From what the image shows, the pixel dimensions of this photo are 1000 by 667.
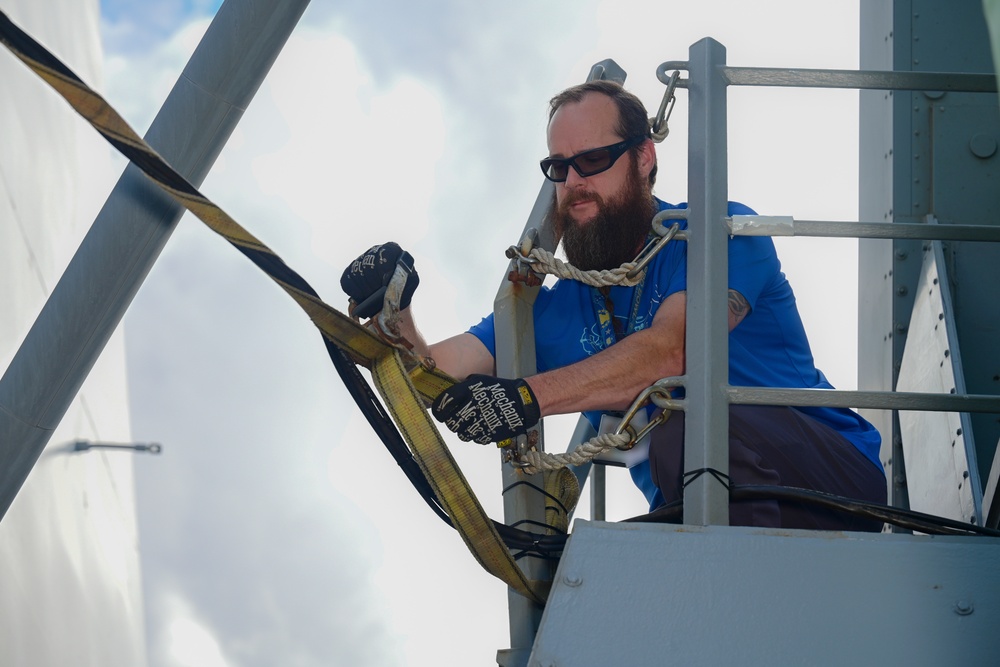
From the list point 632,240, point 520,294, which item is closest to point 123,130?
point 520,294

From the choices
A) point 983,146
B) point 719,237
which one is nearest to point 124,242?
point 719,237

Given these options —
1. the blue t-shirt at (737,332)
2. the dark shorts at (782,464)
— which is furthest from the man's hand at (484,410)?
the blue t-shirt at (737,332)

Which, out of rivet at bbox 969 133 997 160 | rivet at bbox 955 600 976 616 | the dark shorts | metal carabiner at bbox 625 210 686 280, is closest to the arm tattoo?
the dark shorts

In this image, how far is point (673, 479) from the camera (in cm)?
274

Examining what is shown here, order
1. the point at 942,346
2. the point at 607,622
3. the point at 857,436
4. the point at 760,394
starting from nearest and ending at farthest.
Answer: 1. the point at 607,622
2. the point at 760,394
3. the point at 857,436
4. the point at 942,346

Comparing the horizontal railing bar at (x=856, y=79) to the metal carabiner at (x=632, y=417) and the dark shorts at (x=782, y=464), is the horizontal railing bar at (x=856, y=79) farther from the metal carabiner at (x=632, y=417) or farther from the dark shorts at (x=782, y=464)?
the dark shorts at (x=782, y=464)

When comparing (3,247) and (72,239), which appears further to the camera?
(72,239)

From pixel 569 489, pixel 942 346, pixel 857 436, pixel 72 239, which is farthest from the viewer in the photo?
pixel 72 239

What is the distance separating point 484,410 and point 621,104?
1186 millimetres

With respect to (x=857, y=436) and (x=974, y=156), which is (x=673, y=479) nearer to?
(x=857, y=436)

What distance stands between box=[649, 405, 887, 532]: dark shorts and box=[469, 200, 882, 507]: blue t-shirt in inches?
5.8

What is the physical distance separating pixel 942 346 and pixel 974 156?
0.80 metres

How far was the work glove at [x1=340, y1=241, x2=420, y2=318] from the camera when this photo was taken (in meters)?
2.62

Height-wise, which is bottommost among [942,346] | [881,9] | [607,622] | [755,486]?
[607,622]
